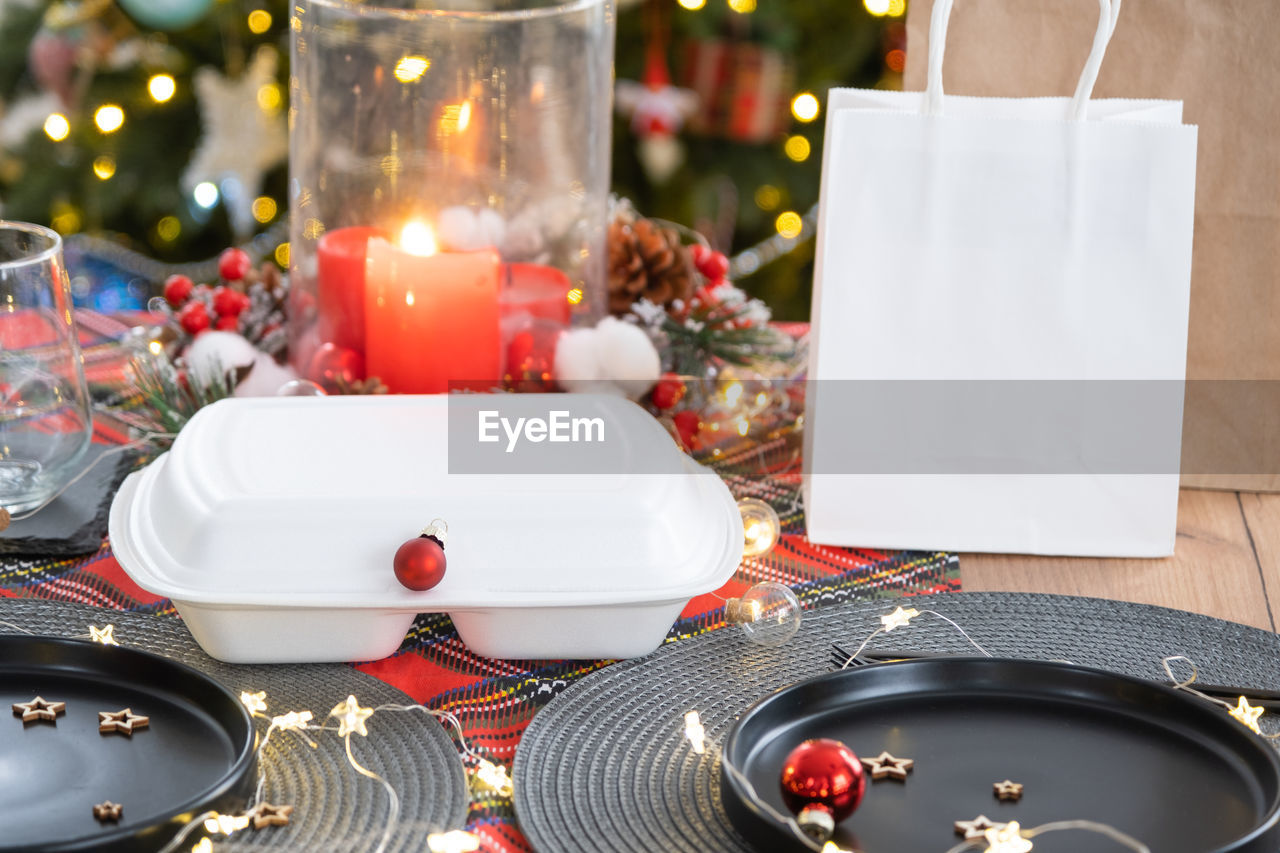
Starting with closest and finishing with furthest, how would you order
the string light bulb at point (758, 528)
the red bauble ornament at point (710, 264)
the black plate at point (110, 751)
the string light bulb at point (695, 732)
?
the black plate at point (110, 751) < the string light bulb at point (695, 732) < the string light bulb at point (758, 528) < the red bauble ornament at point (710, 264)

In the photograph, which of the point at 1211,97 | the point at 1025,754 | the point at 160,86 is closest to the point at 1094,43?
the point at 1211,97

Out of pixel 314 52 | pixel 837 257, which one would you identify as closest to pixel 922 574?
pixel 837 257

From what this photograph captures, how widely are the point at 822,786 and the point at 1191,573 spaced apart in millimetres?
448

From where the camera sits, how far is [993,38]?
925 mm

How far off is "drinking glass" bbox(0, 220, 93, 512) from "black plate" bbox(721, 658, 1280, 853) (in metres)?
0.50

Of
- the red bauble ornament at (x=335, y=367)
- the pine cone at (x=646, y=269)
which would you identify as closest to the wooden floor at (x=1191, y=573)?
the pine cone at (x=646, y=269)

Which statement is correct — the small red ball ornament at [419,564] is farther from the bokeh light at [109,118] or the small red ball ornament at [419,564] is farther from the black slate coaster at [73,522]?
the bokeh light at [109,118]

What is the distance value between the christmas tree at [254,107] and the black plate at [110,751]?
4.21 ft

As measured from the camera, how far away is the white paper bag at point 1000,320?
2.71ft

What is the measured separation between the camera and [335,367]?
93cm

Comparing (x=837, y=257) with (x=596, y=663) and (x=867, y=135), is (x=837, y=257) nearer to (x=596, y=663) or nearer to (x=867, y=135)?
(x=867, y=135)

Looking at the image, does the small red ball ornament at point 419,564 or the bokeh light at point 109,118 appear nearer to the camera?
the small red ball ornament at point 419,564

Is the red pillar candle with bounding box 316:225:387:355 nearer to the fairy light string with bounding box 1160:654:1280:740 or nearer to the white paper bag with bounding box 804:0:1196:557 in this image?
the white paper bag with bounding box 804:0:1196:557

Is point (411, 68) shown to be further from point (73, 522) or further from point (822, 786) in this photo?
point (822, 786)
